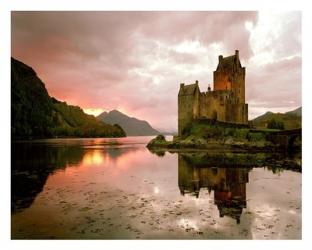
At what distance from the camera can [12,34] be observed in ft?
38.1

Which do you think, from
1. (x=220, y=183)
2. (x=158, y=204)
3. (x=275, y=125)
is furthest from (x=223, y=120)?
(x=158, y=204)

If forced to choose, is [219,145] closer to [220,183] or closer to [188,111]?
[188,111]

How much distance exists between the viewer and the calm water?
333 inches

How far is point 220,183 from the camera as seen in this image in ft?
46.5

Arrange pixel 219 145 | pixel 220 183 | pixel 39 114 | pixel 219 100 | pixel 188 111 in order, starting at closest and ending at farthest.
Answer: pixel 220 183 < pixel 219 145 < pixel 219 100 < pixel 188 111 < pixel 39 114

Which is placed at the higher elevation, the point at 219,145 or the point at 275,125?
the point at 275,125

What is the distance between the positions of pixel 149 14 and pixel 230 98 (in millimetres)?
22001

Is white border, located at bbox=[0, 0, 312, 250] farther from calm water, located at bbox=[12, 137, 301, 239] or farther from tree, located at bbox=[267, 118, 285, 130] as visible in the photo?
tree, located at bbox=[267, 118, 285, 130]

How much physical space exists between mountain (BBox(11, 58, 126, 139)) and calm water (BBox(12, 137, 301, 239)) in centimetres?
488

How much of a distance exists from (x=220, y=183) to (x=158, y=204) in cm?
458

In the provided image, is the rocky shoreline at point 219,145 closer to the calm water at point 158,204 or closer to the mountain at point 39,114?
the mountain at point 39,114

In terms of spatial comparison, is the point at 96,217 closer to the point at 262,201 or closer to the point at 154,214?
the point at 154,214

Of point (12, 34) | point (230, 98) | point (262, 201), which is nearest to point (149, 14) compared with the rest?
point (12, 34)
